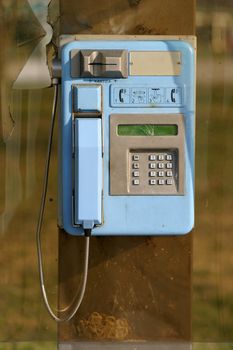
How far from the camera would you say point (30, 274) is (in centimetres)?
180

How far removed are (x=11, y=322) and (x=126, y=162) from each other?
0.61 m

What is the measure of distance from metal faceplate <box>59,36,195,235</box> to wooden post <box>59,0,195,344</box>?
176 mm

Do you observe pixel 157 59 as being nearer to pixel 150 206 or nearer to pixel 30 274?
pixel 150 206

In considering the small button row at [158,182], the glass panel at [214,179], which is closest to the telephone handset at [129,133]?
the small button row at [158,182]

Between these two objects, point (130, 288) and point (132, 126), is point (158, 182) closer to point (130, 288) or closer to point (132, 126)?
point (132, 126)

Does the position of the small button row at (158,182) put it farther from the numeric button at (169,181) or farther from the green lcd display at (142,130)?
the green lcd display at (142,130)

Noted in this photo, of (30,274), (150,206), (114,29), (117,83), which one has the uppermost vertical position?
(114,29)

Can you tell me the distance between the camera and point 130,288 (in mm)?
1771

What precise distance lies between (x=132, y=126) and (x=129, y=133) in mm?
19

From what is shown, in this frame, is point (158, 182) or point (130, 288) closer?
point (158, 182)

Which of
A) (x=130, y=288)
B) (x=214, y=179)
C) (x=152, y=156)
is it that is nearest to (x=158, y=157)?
(x=152, y=156)

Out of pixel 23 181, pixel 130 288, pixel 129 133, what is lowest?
pixel 130 288

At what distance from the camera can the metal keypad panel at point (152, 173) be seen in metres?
1.57

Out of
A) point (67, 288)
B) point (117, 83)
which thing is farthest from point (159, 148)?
point (67, 288)
